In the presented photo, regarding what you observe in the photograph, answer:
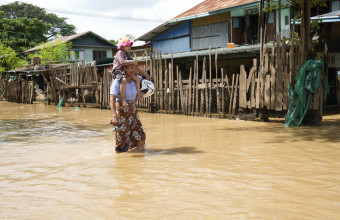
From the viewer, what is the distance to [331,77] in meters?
13.6

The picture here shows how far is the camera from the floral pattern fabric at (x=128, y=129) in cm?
545

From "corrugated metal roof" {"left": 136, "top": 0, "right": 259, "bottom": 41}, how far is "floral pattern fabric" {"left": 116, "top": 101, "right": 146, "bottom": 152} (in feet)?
34.2

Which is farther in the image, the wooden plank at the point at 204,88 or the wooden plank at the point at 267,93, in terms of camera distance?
the wooden plank at the point at 204,88

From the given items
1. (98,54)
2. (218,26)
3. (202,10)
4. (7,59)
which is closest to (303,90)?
(218,26)

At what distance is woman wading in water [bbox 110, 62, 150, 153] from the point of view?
5.38m

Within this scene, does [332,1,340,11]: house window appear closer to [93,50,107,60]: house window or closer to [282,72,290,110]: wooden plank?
[282,72,290,110]: wooden plank

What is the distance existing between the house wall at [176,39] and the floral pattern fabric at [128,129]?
43.6 feet

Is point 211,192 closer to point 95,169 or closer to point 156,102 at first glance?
point 95,169

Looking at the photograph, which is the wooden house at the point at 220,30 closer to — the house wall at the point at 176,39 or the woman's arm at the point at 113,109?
the house wall at the point at 176,39

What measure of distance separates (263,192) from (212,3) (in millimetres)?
16064

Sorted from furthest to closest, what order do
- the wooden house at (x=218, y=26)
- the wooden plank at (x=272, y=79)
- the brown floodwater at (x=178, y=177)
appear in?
1. the wooden house at (x=218, y=26)
2. the wooden plank at (x=272, y=79)
3. the brown floodwater at (x=178, y=177)

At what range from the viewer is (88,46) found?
3403 centimetres

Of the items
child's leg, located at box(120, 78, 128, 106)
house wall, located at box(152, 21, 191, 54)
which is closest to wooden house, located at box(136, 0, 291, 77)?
house wall, located at box(152, 21, 191, 54)

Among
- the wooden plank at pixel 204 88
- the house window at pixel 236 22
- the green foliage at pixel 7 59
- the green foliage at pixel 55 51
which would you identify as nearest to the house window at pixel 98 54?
the green foliage at pixel 55 51
